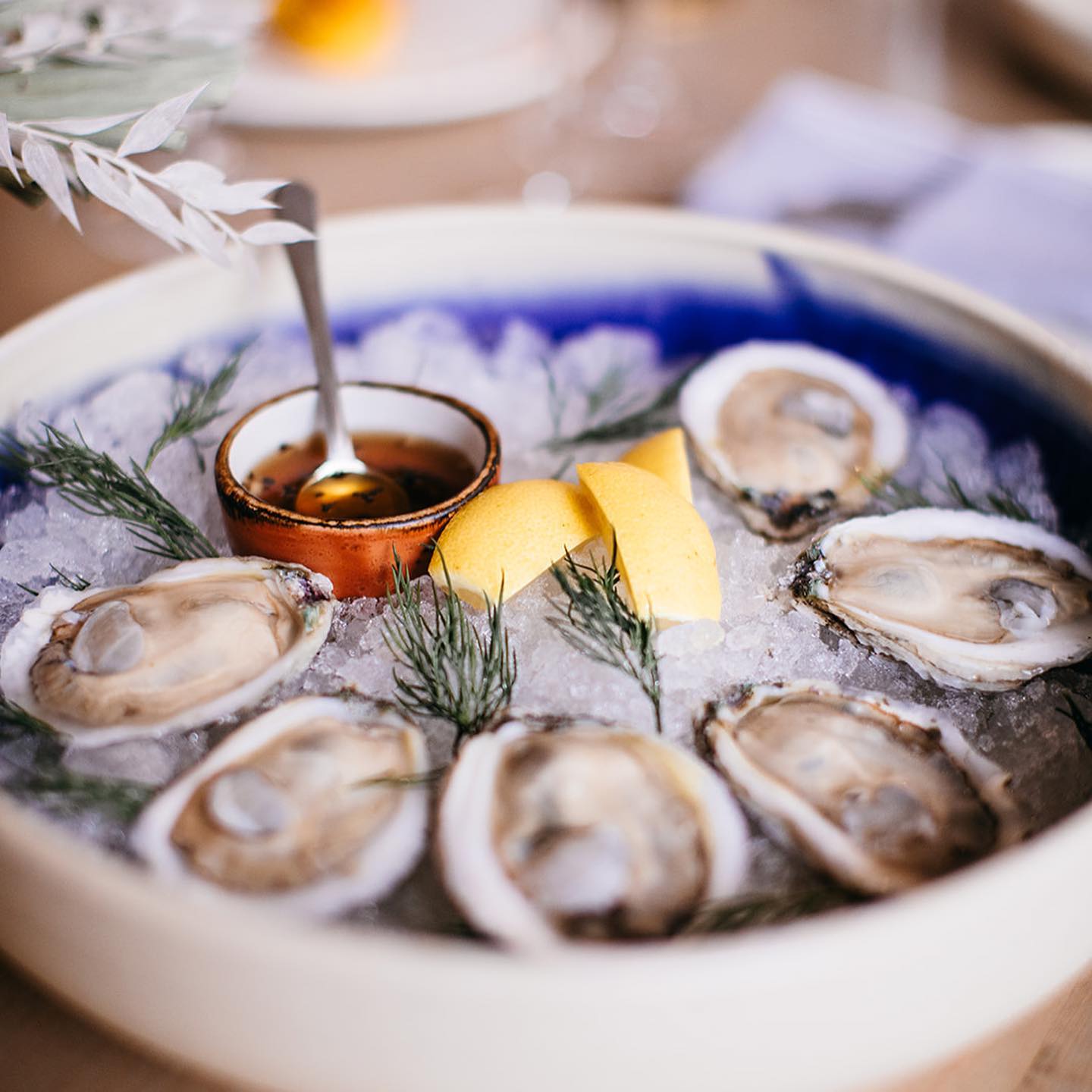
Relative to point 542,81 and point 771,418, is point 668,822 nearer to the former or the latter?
point 771,418

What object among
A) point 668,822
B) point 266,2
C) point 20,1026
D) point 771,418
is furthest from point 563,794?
point 266,2

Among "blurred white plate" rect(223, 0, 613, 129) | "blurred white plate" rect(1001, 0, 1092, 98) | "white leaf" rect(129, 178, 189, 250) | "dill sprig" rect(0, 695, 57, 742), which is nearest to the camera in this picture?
"dill sprig" rect(0, 695, 57, 742)

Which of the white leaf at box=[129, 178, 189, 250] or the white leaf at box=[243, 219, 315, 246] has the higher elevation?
the white leaf at box=[129, 178, 189, 250]

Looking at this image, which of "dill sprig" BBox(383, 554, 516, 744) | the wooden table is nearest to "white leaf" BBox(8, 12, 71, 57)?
the wooden table

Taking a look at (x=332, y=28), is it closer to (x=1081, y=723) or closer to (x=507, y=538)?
(x=507, y=538)

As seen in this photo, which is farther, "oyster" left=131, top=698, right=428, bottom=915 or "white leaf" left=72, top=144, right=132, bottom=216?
"white leaf" left=72, top=144, right=132, bottom=216

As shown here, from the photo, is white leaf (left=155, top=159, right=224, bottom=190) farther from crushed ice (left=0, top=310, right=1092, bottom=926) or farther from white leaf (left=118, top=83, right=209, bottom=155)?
crushed ice (left=0, top=310, right=1092, bottom=926)

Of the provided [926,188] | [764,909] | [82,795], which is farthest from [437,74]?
[764,909]
